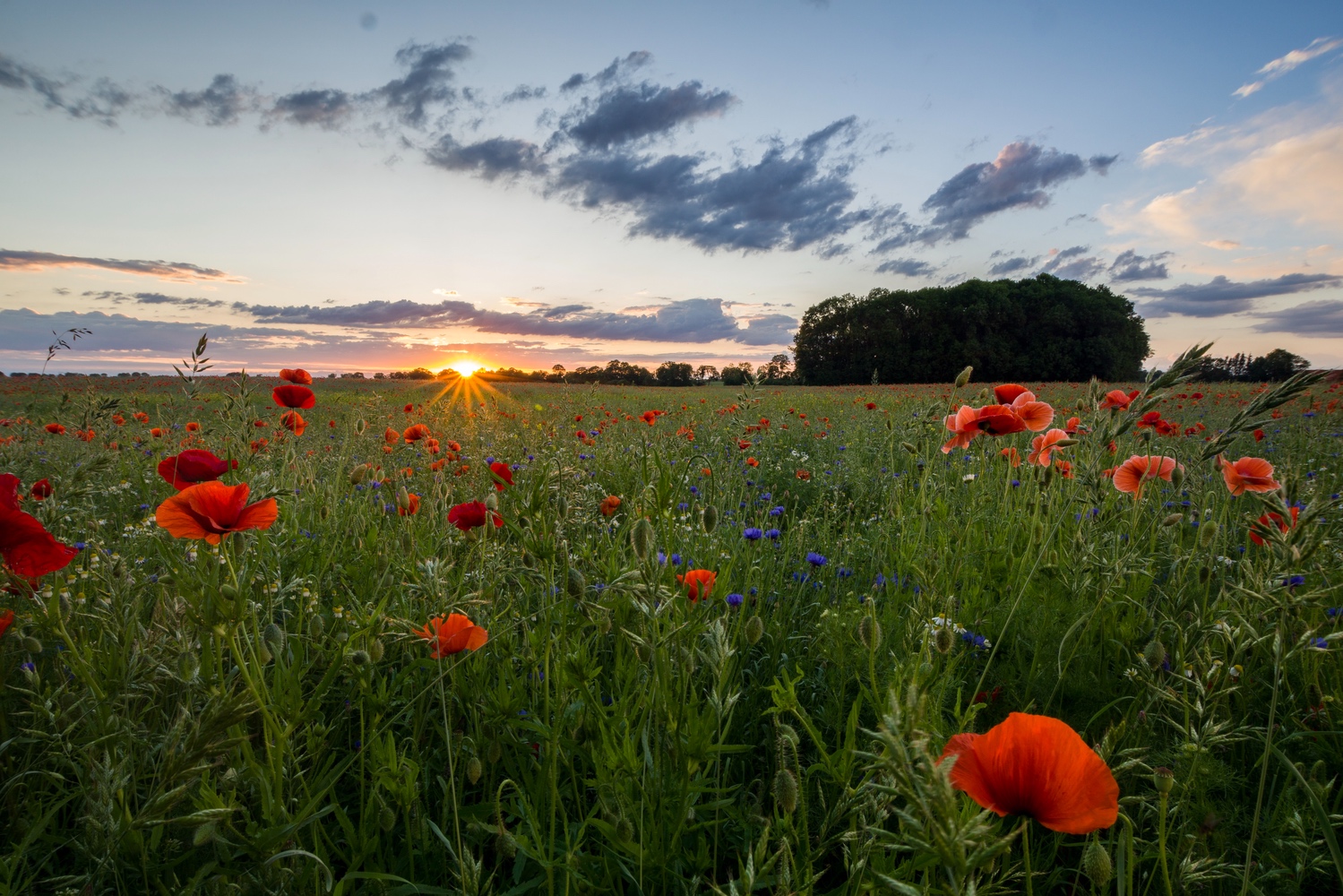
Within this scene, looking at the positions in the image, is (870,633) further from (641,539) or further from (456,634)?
(456,634)

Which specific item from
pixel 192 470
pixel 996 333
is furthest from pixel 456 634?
pixel 996 333

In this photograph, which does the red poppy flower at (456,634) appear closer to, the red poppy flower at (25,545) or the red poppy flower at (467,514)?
the red poppy flower at (467,514)

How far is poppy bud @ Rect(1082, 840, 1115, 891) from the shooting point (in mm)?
802

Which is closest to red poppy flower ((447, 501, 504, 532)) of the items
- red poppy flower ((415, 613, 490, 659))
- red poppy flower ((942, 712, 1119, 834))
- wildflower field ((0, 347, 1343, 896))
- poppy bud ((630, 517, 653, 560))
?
wildflower field ((0, 347, 1343, 896))

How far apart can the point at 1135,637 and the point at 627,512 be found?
6.03ft

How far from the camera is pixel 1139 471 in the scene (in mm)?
2307

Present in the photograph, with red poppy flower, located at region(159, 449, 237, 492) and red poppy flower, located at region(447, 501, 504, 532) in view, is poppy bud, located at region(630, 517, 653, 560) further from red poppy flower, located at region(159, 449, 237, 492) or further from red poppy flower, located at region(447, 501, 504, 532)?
red poppy flower, located at region(159, 449, 237, 492)

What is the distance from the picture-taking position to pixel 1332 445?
17.9ft

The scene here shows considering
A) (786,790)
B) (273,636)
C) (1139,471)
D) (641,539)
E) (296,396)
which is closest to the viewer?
(786,790)

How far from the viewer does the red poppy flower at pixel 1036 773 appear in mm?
732

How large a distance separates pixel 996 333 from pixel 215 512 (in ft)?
187

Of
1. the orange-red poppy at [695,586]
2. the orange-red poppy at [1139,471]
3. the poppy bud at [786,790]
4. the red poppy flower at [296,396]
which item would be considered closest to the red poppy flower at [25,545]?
the orange-red poppy at [695,586]

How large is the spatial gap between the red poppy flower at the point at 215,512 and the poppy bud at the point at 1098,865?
1469 millimetres

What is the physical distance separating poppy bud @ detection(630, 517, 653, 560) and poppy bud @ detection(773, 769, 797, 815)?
410 mm
